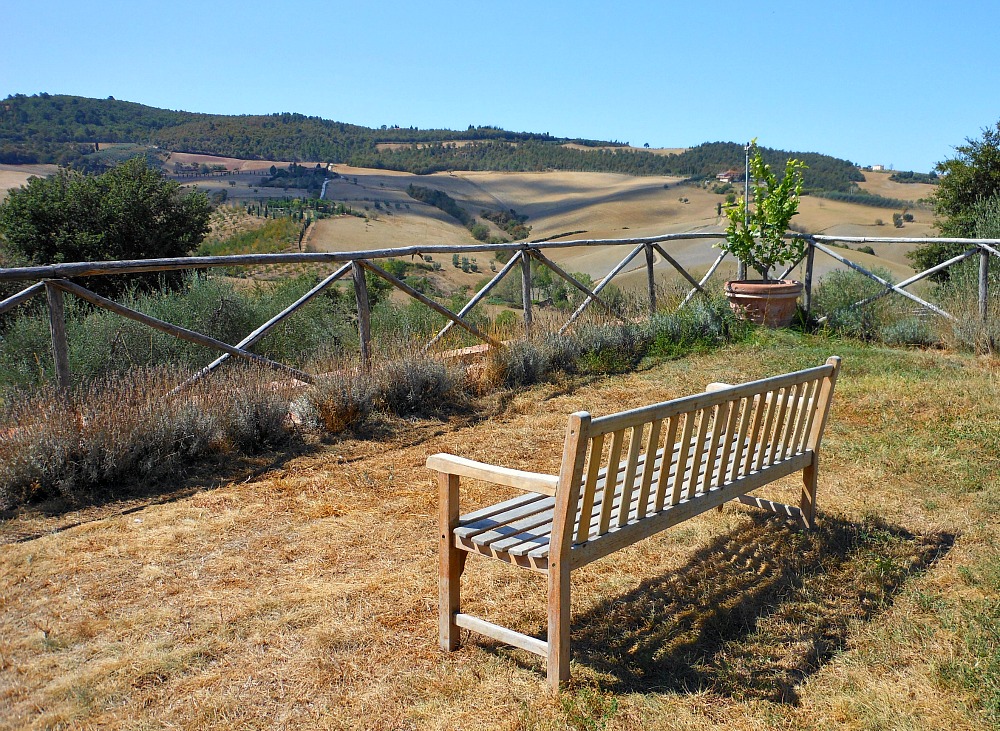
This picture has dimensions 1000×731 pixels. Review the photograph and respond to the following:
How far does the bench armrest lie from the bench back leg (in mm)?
58

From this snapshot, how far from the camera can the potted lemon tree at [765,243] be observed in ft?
31.4

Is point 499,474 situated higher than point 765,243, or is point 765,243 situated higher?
point 765,243

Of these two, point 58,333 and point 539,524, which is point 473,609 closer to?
point 539,524

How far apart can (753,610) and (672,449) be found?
2.79 ft

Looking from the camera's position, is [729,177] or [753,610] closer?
[753,610]

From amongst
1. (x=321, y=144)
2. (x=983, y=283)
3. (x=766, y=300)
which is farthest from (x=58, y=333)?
(x=321, y=144)

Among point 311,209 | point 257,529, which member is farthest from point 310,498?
point 311,209

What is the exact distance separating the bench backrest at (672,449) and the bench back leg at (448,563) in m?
0.49

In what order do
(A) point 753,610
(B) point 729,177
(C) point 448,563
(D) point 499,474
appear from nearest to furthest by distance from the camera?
1. (D) point 499,474
2. (C) point 448,563
3. (A) point 753,610
4. (B) point 729,177

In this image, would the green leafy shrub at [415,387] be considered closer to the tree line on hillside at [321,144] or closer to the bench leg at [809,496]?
the bench leg at [809,496]

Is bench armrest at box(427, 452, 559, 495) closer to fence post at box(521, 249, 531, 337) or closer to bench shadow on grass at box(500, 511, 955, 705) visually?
bench shadow on grass at box(500, 511, 955, 705)

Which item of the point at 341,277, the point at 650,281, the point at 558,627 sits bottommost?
the point at 558,627

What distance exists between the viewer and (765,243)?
9.91 m

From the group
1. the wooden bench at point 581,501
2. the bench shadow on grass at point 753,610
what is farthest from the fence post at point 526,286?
the wooden bench at point 581,501
